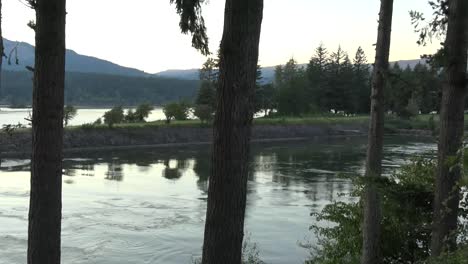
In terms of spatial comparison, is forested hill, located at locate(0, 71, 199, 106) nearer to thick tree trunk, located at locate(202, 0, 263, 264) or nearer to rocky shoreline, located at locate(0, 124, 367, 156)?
rocky shoreline, located at locate(0, 124, 367, 156)

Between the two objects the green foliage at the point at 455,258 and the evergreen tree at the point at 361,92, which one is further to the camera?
the evergreen tree at the point at 361,92

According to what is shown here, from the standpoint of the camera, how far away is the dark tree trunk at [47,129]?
19.4ft

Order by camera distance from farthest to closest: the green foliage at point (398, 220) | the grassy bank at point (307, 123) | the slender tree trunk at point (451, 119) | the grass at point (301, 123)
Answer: the grassy bank at point (307, 123) < the grass at point (301, 123) < the green foliage at point (398, 220) < the slender tree trunk at point (451, 119)

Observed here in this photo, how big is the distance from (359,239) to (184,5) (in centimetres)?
473

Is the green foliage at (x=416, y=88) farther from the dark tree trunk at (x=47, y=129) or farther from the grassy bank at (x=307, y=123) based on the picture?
the grassy bank at (x=307, y=123)

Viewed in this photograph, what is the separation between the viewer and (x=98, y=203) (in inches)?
937

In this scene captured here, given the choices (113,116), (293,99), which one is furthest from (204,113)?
(293,99)

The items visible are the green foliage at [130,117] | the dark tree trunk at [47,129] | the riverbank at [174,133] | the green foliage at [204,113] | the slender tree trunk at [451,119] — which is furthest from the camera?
the green foliage at [204,113]

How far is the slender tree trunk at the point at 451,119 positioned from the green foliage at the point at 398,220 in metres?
0.88

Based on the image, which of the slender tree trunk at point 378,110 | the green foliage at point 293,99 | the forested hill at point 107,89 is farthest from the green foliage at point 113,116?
the forested hill at point 107,89

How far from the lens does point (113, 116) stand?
51.2 metres

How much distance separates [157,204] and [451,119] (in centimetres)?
1843

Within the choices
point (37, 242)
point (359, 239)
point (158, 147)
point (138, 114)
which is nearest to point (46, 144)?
point (37, 242)

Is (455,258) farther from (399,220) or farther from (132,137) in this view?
(132,137)
